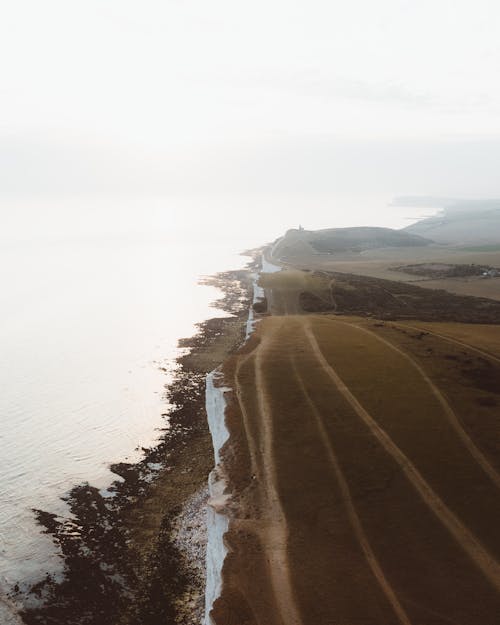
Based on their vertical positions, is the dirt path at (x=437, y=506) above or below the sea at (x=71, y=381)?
below

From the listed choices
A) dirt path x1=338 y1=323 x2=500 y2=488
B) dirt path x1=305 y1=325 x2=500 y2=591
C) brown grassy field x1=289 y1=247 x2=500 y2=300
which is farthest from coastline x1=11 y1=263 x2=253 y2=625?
brown grassy field x1=289 y1=247 x2=500 y2=300

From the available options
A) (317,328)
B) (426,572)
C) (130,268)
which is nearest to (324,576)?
(426,572)

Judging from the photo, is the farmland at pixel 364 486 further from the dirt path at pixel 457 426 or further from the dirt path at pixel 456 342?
the dirt path at pixel 456 342

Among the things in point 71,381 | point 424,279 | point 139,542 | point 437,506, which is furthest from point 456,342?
point 424,279

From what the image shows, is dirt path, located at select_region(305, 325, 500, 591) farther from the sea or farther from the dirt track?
the sea

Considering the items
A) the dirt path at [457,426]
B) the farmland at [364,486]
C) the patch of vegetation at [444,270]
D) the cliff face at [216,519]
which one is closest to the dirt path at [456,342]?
the farmland at [364,486]

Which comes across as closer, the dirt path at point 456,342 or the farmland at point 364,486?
the farmland at point 364,486
